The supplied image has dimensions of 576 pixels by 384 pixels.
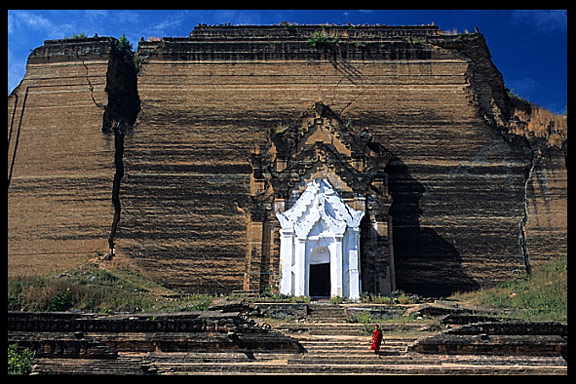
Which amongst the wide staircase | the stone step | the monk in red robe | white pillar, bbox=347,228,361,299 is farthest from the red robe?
white pillar, bbox=347,228,361,299

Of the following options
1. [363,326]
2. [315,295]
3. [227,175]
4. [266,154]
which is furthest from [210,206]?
[363,326]

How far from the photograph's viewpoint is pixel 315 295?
23.3 metres

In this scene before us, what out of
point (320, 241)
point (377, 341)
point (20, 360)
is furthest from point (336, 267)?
point (20, 360)

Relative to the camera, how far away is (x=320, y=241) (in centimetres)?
2128

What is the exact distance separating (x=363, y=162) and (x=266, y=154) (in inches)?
160

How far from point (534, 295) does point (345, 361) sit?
29.1 ft

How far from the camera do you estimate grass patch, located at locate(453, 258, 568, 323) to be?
51.3 feet

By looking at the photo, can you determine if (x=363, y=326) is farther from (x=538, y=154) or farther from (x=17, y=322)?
(x=538, y=154)

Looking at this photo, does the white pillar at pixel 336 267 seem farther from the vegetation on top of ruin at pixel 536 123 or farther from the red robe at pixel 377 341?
the vegetation on top of ruin at pixel 536 123

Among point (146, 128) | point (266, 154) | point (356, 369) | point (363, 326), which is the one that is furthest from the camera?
point (146, 128)

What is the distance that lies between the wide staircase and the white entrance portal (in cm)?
603

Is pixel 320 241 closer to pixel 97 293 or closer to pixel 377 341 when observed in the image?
pixel 97 293

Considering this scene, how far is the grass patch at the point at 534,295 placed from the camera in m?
15.6

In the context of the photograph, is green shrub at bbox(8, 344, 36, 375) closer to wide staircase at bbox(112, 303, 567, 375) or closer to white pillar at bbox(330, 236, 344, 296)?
wide staircase at bbox(112, 303, 567, 375)
